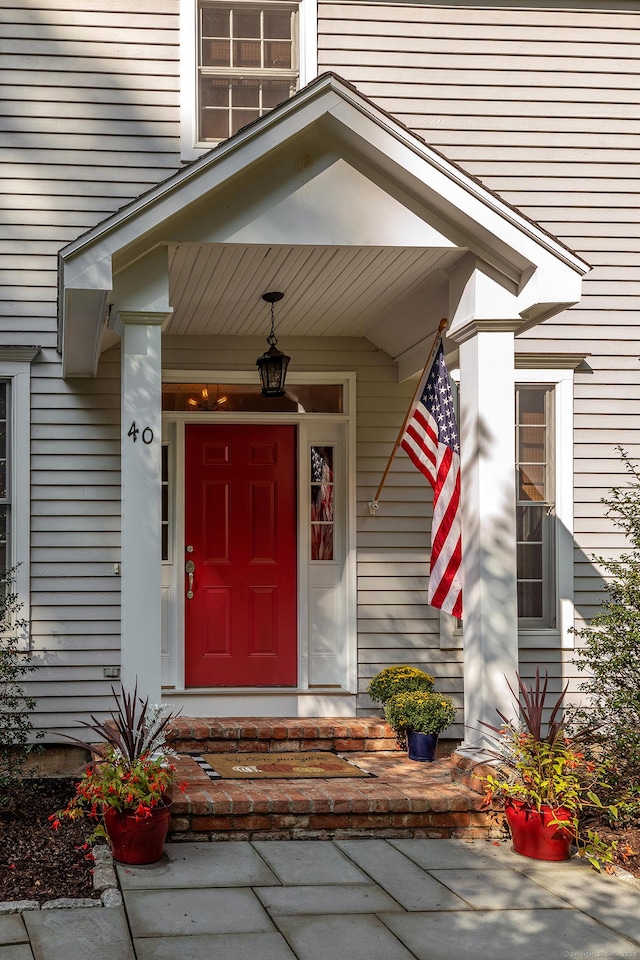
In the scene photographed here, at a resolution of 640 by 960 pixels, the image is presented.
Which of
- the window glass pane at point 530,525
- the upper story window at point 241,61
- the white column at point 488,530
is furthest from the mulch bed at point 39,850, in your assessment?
the upper story window at point 241,61

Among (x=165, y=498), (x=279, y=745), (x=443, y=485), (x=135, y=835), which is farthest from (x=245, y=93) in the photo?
(x=135, y=835)

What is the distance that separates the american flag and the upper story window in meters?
2.77

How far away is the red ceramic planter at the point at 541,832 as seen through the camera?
16.0ft

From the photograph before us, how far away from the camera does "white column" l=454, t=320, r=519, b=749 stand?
5.51 meters

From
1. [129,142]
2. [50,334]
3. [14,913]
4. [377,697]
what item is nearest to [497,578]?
[377,697]

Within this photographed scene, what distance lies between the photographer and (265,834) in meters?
5.16

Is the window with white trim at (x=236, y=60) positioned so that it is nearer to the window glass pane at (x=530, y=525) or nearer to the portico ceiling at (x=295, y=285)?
the portico ceiling at (x=295, y=285)

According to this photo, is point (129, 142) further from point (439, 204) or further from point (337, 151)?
point (439, 204)

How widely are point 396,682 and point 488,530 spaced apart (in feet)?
5.81

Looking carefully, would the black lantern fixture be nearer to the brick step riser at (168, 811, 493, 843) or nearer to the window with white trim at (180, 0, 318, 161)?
the window with white trim at (180, 0, 318, 161)

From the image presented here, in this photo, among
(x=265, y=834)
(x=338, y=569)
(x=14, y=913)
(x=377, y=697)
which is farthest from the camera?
(x=338, y=569)

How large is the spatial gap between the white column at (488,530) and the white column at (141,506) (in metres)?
1.81

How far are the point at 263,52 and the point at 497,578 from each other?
14.7 ft

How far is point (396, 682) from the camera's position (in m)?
6.86
